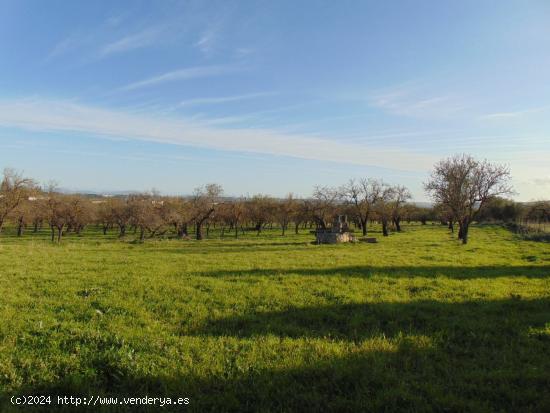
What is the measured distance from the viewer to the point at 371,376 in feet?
19.6

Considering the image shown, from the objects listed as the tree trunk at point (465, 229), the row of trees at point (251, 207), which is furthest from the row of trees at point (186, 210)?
the tree trunk at point (465, 229)

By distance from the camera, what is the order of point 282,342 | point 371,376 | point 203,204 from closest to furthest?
point 371,376 → point 282,342 → point 203,204

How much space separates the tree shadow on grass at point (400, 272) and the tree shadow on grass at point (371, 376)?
7196 mm

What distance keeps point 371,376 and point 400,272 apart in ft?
38.2

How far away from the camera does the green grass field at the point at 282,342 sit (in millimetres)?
5512

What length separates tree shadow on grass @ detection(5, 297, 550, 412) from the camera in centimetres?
524

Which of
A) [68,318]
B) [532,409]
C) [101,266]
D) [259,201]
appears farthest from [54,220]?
[532,409]

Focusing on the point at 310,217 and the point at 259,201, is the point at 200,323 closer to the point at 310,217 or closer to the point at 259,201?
the point at 310,217

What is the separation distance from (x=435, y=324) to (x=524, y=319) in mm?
2676

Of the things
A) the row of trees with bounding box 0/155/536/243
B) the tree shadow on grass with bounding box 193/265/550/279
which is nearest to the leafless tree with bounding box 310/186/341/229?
the row of trees with bounding box 0/155/536/243

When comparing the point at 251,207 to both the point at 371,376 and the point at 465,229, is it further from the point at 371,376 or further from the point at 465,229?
the point at 371,376

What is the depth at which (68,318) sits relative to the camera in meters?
8.89

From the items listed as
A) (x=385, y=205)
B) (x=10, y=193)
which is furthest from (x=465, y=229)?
(x=10, y=193)

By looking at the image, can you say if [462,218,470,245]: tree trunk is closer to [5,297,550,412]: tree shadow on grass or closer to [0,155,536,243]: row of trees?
[0,155,536,243]: row of trees
